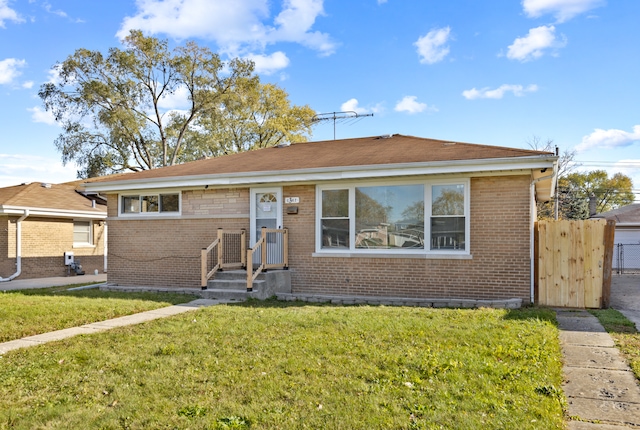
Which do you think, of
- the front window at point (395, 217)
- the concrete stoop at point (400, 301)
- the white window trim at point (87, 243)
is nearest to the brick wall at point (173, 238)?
the front window at point (395, 217)

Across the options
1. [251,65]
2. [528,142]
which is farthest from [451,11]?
[528,142]

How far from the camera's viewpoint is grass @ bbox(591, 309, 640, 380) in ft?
16.8

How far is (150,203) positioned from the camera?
12.6 metres

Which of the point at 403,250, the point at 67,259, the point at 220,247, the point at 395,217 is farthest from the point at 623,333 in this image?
the point at 67,259

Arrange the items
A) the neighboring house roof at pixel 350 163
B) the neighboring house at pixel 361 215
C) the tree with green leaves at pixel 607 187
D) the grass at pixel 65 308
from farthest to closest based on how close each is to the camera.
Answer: the tree with green leaves at pixel 607 187 → the neighboring house at pixel 361 215 → the neighboring house roof at pixel 350 163 → the grass at pixel 65 308

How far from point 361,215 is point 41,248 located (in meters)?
13.7

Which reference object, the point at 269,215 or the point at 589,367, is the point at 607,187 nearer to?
the point at 269,215

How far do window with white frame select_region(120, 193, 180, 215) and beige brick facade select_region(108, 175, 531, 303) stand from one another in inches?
10.0

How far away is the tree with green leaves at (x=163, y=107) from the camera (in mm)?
28141

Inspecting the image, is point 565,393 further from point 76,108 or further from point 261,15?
point 76,108

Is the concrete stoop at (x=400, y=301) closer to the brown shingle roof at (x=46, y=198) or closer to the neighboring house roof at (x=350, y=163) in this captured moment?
the neighboring house roof at (x=350, y=163)

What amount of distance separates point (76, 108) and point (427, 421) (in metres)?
30.6

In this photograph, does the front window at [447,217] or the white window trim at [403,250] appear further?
the front window at [447,217]

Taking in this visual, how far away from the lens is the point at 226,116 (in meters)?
33.1
